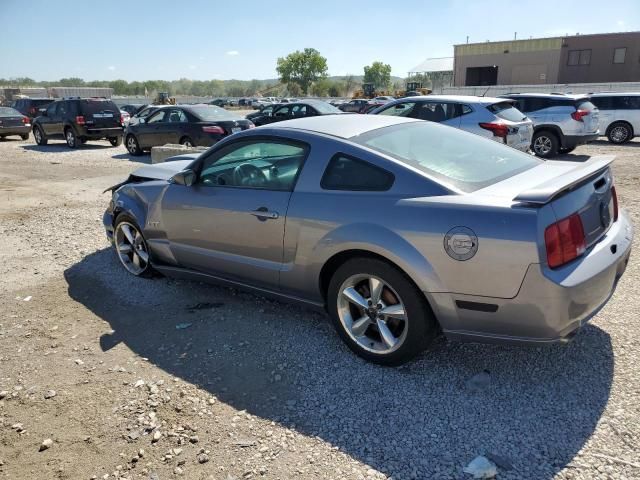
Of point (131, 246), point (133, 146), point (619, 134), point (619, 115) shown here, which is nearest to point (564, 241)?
point (131, 246)

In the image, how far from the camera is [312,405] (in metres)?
3.01

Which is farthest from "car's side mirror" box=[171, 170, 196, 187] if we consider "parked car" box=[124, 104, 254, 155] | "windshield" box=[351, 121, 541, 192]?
"parked car" box=[124, 104, 254, 155]

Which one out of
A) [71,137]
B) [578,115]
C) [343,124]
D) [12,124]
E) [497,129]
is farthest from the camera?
[12,124]

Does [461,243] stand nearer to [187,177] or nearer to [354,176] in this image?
[354,176]

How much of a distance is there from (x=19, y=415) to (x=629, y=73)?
2119 inches

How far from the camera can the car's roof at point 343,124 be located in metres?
3.59

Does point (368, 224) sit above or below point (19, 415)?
above

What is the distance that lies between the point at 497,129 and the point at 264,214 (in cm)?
727

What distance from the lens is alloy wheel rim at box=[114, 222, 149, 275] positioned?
496cm

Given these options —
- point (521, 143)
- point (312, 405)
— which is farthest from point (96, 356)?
point (521, 143)

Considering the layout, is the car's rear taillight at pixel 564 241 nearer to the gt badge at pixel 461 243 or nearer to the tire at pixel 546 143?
the gt badge at pixel 461 243

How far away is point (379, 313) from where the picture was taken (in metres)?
3.22

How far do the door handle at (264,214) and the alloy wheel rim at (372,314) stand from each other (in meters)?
0.74

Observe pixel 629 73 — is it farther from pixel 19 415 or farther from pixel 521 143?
pixel 19 415
